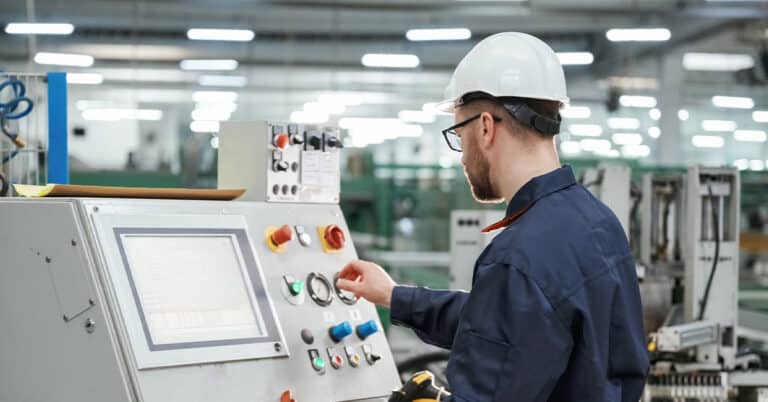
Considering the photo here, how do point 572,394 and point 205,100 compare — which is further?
point 205,100

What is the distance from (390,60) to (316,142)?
31.2ft

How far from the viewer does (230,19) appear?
11.2 m

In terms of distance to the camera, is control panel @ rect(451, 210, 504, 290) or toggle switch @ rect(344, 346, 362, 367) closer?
toggle switch @ rect(344, 346, 362, 367)

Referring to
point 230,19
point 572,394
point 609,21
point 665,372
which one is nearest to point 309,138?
point 572,394

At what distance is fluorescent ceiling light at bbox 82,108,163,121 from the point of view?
421 inches

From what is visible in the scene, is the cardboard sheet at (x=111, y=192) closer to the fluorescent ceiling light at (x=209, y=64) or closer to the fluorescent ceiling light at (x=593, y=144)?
the fluorescent ceiling light at (x=209, y=64)

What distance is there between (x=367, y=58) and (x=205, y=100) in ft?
6.77

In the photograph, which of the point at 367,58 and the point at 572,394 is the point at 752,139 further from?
the point at 572,394

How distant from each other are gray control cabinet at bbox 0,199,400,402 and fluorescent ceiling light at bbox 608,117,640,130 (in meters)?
10.3

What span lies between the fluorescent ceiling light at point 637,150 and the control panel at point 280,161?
9976 millimetres

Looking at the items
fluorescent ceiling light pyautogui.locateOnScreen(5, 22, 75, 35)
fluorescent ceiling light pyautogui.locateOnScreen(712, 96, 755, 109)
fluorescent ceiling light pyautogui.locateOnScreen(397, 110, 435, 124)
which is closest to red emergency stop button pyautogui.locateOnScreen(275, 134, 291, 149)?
fluorescent ceiling light pyautogui.locateOnScreen(5, 22, 75, 35)

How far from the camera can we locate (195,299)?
2.06 m

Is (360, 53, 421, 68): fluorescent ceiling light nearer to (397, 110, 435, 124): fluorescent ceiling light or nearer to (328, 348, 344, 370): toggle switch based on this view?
(397, 110, 435, 124): fluorescent ceiling light

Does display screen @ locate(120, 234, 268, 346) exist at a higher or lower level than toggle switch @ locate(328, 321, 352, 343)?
higher
